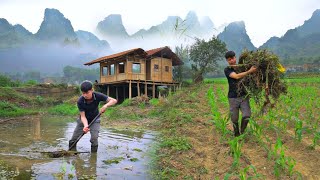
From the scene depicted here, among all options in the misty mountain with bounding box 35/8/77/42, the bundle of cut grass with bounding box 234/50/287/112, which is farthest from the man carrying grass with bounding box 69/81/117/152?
the misty mountain with bounding box 35/8/77/42

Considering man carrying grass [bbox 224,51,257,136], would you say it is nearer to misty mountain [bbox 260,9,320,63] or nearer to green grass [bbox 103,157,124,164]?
green grass [bbox 103,157,124,164]

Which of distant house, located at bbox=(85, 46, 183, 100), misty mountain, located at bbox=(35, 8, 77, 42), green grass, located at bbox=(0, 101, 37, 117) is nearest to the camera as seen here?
green grass, located at bbox=(0, 101, 37, 117)

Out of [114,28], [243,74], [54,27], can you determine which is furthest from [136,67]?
[114,28]

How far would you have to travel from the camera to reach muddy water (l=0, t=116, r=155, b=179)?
4.73 metres

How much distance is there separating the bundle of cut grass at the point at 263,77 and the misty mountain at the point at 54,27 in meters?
100

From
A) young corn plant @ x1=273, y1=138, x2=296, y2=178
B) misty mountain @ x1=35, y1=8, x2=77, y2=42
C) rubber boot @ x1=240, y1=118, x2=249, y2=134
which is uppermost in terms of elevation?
misty mountain @ x1=35, y1=8, x2=77, y2=42

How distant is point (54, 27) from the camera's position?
104m

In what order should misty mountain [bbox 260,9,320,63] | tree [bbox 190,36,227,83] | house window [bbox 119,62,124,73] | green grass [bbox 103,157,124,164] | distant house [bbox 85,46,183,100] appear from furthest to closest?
misty mountain [bbox 260,9,320,63]
tree [bbox 190,36,227,83]
house window [bbox 119,62,124,73]
distant house [bbox 85,46,183,100]
green grass [bbox 103,157,124,164]

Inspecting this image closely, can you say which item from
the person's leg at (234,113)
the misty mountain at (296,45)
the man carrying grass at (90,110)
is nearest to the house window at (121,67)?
the man carrying grass at (90,110)

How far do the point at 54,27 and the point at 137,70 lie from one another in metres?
85.9

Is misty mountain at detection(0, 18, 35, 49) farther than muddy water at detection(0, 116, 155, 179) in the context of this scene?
Yes

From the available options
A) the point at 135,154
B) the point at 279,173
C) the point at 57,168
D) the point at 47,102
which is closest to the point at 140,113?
the point at 135,154

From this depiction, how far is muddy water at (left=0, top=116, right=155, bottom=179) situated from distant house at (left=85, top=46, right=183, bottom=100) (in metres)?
15.5

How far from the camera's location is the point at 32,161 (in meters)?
5.57
